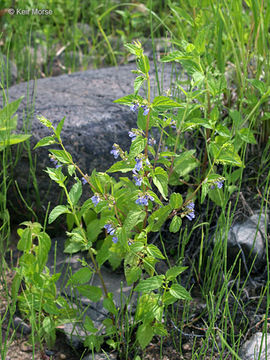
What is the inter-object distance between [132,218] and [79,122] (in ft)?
2.49

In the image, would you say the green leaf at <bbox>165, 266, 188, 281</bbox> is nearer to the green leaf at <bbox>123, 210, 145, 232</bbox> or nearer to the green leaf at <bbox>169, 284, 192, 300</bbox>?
the green leaf at <bbox>169, 284, 192, 300</bbox>

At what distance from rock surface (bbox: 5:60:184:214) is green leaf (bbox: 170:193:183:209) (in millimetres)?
584

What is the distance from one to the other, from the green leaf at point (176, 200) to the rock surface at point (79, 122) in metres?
0.58

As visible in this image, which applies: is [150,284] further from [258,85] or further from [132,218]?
[258,85]

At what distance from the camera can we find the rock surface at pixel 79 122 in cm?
202

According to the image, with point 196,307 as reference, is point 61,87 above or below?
above

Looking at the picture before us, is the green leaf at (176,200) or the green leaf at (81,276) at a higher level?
the green leaf at (176,200)

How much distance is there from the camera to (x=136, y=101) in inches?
53.2

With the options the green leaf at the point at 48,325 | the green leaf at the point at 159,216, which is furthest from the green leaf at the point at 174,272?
the green leaf at the point at 48,325

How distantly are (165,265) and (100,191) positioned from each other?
2.13 ft

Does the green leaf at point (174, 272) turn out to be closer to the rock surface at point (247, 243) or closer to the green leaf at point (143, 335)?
the green leaf at point (143, 335)

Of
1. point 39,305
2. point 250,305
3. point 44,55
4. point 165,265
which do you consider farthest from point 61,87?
point 250,305

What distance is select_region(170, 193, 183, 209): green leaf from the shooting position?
148cm

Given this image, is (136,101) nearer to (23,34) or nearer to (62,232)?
(62,232)
